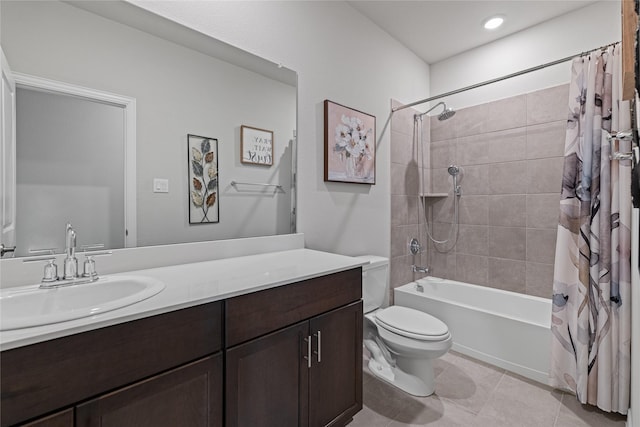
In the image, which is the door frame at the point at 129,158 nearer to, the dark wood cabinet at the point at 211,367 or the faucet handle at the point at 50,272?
the faucet handle at the point at 50,272

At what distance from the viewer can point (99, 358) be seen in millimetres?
762

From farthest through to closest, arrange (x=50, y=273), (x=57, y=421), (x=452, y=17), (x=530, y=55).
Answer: (x=530, y=55), (x=452, y=17), (x=50, y=273), (x=57, y=421)

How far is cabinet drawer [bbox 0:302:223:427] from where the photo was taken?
0.66 metres

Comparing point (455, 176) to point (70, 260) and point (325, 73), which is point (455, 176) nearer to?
point (325, 73)

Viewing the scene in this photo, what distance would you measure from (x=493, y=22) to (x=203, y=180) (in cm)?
255

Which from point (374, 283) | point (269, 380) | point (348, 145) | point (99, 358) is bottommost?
point (269, 380)

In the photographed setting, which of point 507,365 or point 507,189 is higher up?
point 507,189

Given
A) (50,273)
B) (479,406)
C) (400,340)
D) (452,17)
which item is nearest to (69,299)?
(50,273)

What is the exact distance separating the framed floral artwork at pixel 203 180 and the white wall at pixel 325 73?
547 millimetres

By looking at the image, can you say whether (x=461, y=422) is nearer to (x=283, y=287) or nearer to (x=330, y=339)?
(x=330, y=339)

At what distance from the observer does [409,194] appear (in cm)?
284

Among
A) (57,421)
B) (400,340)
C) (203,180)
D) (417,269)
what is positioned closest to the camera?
(57,421)

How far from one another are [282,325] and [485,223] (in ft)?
7.49

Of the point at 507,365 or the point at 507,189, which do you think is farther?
the point at 507,189
